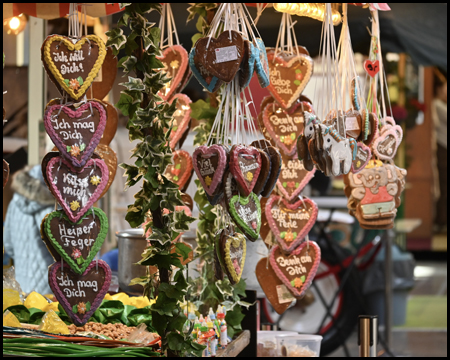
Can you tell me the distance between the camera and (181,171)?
7.45 feet

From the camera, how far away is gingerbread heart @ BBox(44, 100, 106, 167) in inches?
62.7

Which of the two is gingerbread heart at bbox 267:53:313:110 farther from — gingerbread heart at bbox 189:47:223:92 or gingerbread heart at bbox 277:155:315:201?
gingerbread heart at bbox 189:47:223:92

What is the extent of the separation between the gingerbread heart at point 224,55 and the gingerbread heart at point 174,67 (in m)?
0.57

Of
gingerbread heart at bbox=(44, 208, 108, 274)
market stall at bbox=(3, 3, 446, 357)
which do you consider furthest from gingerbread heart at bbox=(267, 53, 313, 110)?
gingerbread heart at bbox=(44, 208, 108, 274)

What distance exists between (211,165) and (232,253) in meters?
0.25

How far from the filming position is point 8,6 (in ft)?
7.88

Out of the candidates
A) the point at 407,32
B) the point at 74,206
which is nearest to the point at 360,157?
the point at 74,206

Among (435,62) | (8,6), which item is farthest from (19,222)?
(435,62)

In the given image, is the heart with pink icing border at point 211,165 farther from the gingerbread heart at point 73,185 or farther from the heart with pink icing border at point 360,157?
the heart with pink icing border at point 360,157

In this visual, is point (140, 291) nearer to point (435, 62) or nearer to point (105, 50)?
point (105, 50)

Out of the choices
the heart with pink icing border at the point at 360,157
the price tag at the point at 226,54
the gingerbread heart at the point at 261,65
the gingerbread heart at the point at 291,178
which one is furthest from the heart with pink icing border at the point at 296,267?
the price tag at the point at 226,54

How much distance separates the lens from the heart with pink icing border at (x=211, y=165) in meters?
1.64

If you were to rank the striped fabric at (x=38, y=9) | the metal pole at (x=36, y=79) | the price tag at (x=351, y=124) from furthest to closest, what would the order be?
1. the metal pole at (x=36, y=79)
2. the striped fabric at (x=38, y=9)
3. the price tag at (x=351, y=124)

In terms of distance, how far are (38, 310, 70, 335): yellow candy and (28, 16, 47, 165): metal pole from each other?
Answer: 214 cm
